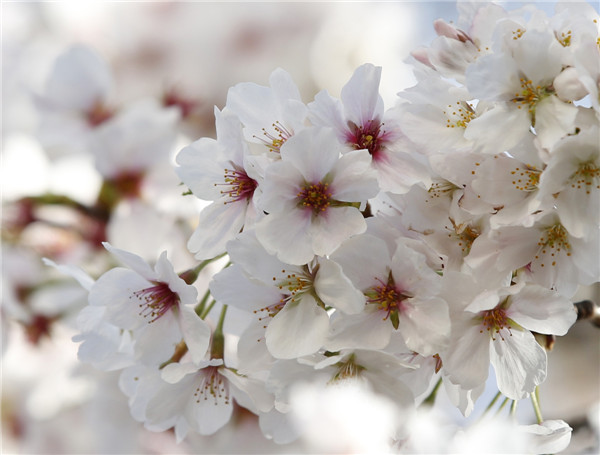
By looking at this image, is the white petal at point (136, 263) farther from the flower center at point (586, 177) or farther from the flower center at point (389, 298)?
the flower center at point (586, 177)

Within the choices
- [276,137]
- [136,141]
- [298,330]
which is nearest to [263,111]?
[276,137]

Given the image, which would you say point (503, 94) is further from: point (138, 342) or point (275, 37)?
point (275, 37)

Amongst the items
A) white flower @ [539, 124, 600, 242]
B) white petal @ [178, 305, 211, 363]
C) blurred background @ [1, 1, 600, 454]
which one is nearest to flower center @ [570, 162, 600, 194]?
white flower @ [539, 124, 600, 242]

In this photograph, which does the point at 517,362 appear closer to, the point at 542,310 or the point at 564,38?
the point at 542,310

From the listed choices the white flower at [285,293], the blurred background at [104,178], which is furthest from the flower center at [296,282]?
the blurred background at [104,178]

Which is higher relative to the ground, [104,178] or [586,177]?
[586,177]

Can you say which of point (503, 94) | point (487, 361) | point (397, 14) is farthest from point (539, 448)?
point (397, 14)

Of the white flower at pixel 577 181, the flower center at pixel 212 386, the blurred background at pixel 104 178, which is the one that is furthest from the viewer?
the blurred background at pixel 104 178
